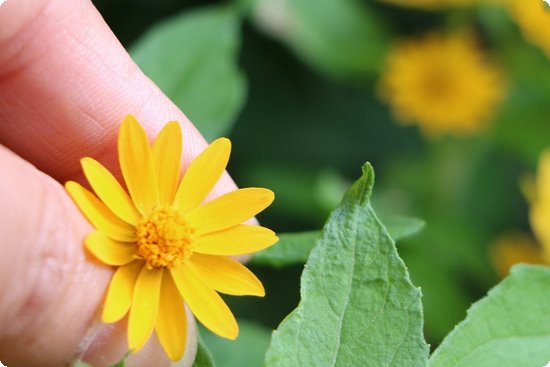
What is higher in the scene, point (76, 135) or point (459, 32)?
point (459, 32)

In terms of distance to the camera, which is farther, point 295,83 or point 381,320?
point 295,83

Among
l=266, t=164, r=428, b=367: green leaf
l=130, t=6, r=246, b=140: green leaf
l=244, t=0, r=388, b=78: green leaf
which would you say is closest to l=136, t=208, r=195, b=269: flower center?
l=266, t=164, r=428, b=367: green leaf

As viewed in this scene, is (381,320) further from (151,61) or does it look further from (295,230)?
(295,230)

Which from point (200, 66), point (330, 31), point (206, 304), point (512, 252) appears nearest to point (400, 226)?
point (206, 304)

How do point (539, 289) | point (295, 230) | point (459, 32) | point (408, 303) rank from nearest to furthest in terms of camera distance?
1. point (408, 303)
2. point (539, 289)
3. point (295, 230)
4. point (459, 32)

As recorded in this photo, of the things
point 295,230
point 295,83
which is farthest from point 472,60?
point 295,230

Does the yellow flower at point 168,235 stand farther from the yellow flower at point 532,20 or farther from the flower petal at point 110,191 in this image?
the yellow flower at point 532,20
